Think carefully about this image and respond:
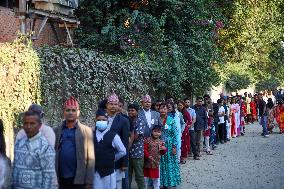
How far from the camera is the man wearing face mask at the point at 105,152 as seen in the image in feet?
23.1

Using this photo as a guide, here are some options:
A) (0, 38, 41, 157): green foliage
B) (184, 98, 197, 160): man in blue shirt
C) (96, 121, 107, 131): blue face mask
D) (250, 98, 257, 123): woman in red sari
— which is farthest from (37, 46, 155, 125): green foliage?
(250, 98, 257, 123): woman in red sari

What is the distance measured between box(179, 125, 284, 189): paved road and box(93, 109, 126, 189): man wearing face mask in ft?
12.5

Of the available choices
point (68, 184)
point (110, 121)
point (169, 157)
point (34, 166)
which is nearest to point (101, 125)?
point (110, 121)

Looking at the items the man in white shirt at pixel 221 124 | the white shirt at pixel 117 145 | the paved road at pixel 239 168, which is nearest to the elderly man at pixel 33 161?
the white shirt at pixel 117 145

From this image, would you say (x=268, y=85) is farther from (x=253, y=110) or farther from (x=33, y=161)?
(x=33, y=161)

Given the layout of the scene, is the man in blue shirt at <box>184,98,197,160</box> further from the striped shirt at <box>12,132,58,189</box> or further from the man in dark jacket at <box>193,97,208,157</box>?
the striped shirt at <box>12,132,58,189</box>

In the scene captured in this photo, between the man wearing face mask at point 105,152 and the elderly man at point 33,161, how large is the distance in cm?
166

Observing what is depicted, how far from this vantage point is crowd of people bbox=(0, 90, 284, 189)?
5320 millimetres

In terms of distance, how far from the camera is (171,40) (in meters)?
18.5

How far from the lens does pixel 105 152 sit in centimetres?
708

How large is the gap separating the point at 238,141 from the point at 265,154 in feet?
14.7

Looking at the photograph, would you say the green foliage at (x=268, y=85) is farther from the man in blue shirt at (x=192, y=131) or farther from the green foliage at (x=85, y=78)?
the green foliage at (x=85, y=78)

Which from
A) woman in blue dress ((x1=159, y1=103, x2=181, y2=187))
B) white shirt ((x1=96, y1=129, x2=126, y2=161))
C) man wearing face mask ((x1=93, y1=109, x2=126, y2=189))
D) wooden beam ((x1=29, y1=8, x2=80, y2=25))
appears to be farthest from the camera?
wooden beam ((x1=29, y1=8, x2=80, y2=25))

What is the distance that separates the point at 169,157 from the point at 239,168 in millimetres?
3290
